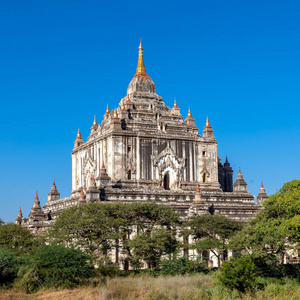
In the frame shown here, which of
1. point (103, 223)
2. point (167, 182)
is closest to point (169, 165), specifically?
point (167, 182)

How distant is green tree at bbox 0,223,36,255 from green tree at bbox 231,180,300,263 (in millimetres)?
19372

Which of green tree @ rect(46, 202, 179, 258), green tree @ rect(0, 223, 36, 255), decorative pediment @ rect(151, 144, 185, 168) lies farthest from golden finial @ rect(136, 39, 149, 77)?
green tree @ rect(0, 223, 36, 255)

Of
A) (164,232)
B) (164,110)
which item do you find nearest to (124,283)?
(164,232)

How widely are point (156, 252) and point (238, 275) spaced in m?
11.6

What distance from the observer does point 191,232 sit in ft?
166

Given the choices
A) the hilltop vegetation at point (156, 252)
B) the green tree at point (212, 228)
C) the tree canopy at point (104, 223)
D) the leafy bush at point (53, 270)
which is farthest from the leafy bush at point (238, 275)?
the green tree at point (212, 228)

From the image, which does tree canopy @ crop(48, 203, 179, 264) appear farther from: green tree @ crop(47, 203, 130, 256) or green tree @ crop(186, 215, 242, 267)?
green tree @ crop(186, 215, 242, 267)

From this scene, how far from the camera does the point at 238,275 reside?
3550cm

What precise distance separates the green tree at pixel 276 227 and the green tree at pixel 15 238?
19.4m

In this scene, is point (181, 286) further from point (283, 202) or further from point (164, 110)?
point (164, 110)

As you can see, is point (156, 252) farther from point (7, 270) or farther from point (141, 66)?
point (141, 66)

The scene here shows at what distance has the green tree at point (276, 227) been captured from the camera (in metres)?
36.5

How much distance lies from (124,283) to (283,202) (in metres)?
11.5

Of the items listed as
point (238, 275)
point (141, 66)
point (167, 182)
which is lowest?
point (238, 275)
